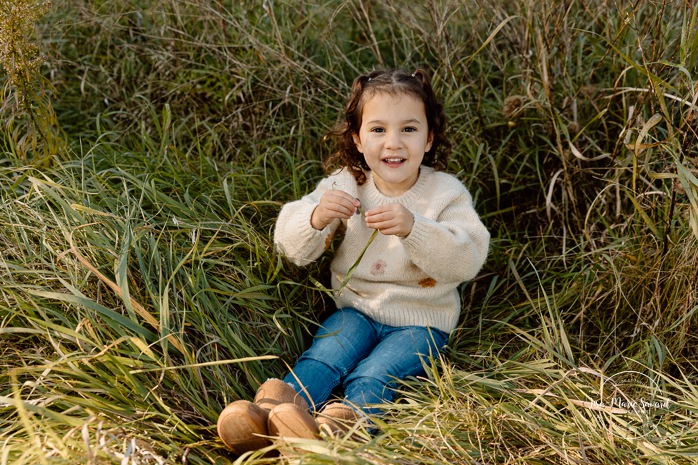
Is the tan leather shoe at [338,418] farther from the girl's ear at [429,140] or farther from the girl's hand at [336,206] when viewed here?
the girl's ear at [429,140]

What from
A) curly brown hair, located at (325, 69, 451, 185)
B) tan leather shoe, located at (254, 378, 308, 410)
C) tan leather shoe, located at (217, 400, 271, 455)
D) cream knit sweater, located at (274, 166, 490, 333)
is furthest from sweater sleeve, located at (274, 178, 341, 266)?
tan leather shoe, located at (217, 400, 271, 455)

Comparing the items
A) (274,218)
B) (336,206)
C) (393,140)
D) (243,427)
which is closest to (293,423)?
(243,427)

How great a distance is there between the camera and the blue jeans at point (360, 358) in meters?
2.19

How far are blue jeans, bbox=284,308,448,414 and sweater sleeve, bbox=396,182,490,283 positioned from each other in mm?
195

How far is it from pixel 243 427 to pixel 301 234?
729 mm

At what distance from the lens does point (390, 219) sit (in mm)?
2195

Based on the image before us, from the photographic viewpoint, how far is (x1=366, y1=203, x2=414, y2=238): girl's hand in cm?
219

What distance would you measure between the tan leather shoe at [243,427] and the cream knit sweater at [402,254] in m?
0.68

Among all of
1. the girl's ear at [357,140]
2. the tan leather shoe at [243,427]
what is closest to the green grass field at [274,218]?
the tan leather shoe at [243,427]

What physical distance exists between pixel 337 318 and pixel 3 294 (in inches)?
38.2

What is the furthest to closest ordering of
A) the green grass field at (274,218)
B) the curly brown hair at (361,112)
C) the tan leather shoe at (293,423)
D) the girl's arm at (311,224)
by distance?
the curly brown hair at (361,112) → the girl's arm at (311,224) → the green grass field at (274,218) → the tan leather shoe at (293,423)

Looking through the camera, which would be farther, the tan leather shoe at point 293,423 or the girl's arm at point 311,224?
the girl's arm at point 311,224

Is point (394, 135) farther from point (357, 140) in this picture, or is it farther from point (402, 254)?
point (402, 254)

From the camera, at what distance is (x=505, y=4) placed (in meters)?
3.36
